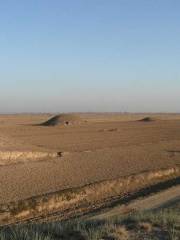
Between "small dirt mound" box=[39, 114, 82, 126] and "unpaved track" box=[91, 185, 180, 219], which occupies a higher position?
"small dirt mound" box=[39, 114, 82, 126]

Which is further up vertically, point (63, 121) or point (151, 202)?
point (63, 121)

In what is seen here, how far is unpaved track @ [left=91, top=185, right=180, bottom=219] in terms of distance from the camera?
64.1ft

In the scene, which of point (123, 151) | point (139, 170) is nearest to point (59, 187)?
point (139, 170)

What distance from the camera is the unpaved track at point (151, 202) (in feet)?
64.1

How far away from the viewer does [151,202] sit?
21.7 m

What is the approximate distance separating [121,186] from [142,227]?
46.9ft

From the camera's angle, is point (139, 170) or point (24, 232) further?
point (139, 170)

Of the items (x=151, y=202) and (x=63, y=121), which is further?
(x=63, y=121)

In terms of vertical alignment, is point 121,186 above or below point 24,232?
below

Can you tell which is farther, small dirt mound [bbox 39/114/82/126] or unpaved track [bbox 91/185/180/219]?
small dirt mound [bbox 39/114/82/126]

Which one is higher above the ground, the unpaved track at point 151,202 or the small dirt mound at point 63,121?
the small dirt mound at point 63,121

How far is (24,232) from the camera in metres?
10.3

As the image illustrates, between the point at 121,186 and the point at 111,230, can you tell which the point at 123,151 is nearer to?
the point at 121,186

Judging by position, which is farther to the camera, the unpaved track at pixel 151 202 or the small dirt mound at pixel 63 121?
the small dirt mound at pixel 63 121
